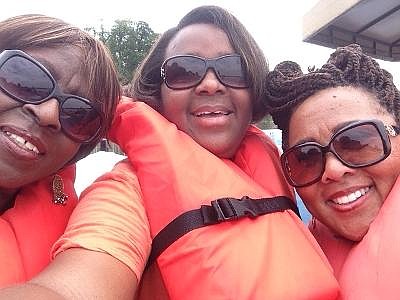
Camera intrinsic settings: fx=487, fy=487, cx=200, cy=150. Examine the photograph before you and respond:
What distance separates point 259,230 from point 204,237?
19cm

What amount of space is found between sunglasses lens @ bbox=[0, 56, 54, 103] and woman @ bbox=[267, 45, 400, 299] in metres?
0.92

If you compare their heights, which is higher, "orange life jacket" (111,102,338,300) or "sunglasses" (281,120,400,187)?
"sunglasses" (281,120,400,187)

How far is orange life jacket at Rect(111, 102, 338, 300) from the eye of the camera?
148 centimetres

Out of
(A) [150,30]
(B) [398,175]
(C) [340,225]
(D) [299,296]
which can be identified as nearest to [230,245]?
(D) [299,296]

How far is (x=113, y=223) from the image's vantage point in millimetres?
1480

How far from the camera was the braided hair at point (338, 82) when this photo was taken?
1.82 metres

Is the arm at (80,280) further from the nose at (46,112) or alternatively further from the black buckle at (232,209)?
the nose at (46,112)

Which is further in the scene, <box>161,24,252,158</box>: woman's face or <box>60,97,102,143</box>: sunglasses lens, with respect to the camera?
<box>161,24,252,158</box>: woman's face

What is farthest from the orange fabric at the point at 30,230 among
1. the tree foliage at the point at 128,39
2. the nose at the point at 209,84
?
the tree foliage at the point at 128,39

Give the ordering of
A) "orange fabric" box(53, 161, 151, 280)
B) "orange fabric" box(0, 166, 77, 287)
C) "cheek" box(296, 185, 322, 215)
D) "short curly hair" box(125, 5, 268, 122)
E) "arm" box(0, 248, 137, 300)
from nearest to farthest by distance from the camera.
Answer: "arm" box(0, 248, 137, 300) → "orange fabric" box(53, 161, 151, 280) → "orange fabric" box(0, 166, 77, 287) → "cheek" box(296, 185, 322, 215) → "short curly hair" box(125, 5, 268, 122)

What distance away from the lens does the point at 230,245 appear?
154 cm

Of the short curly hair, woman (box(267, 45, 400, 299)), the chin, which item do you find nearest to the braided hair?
woman (box(267, 45, 400, 299))

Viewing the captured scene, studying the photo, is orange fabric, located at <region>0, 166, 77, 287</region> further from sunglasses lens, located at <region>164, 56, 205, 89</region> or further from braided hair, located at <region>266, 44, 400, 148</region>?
braided hair, located at <region>266, 44, 400, 148</region>

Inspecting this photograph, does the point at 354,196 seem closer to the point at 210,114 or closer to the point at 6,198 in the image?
the point at 210,114
